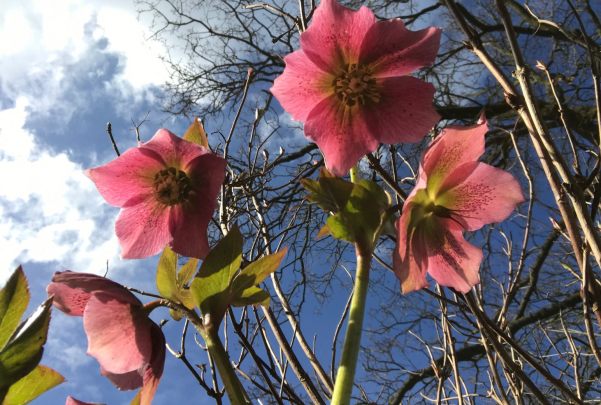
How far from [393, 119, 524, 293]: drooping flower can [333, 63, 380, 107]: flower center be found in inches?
3.6

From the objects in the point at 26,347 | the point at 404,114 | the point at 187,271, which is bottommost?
the point at 26,347

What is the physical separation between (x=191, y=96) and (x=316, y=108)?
153 inches

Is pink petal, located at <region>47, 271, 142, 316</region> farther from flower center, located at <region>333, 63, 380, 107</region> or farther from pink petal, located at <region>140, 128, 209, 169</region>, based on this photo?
flower center, located at <region>333, 63, 380, 107</region>

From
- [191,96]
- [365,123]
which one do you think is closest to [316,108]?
[365,123]

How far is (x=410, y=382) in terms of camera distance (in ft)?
11.1

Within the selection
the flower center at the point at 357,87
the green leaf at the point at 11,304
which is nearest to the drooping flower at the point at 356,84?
the flower center at the point at 357,87

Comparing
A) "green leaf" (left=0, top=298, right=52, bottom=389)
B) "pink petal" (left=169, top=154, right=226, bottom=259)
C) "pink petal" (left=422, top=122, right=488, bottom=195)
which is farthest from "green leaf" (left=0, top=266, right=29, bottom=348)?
"pink petal" (left=422, top=122, right=488, bottom=195)

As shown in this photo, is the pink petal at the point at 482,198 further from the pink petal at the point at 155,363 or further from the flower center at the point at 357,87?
the pink petal at the point at 155,363

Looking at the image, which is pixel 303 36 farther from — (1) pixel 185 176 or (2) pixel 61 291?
(2) pixel 61 291

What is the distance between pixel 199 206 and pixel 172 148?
0.16 feet

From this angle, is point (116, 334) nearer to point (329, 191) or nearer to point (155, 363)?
point (155, 363)

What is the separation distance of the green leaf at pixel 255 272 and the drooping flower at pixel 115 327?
0.20ft

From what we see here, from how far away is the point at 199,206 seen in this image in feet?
1.50

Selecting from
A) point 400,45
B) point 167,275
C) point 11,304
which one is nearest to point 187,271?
point 167,275
